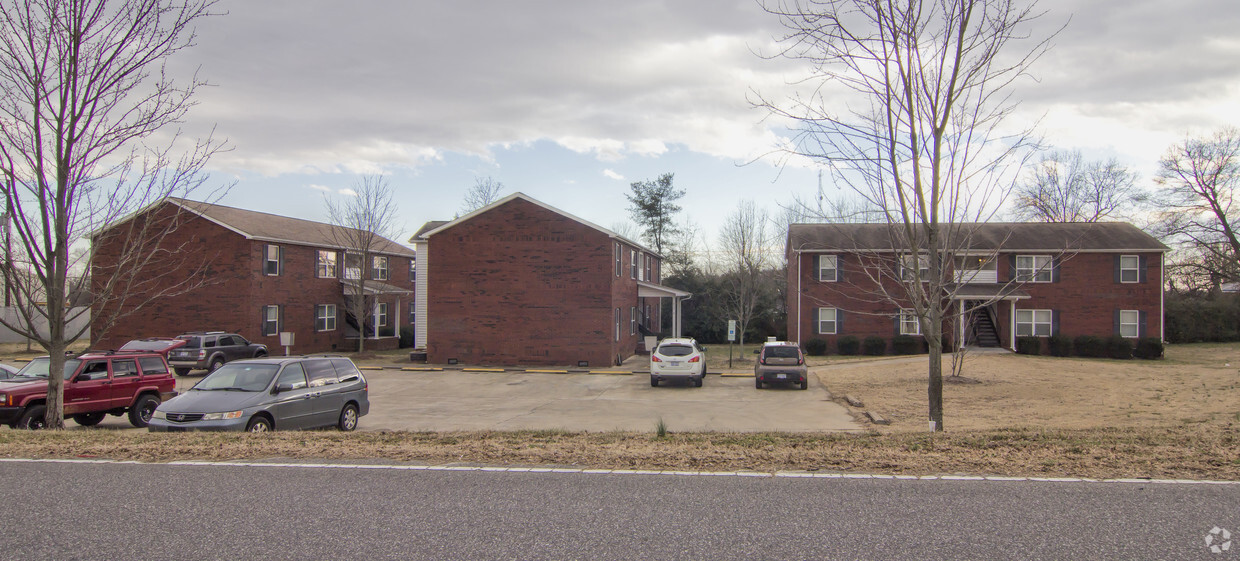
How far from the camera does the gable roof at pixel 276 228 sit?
1321 inches

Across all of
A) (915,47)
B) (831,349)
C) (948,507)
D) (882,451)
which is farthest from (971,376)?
(948,507)

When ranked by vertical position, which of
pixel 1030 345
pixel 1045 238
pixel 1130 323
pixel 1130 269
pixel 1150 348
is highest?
pixel 1045 238

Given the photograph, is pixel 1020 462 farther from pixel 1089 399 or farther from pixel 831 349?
pixel 831 349

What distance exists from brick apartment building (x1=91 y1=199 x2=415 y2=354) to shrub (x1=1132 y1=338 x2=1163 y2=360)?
35.9m

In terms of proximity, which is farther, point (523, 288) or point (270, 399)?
point (523, 288)

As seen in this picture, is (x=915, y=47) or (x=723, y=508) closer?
(x=723, y=508)

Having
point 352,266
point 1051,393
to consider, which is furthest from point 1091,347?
point 352,266

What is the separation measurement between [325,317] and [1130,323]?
3998 cm

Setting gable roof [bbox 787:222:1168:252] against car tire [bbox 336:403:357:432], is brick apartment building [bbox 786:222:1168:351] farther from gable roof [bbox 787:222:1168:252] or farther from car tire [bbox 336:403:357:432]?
car tire [bbox 336:403:357:432]

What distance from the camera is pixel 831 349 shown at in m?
36.8

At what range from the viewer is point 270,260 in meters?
34.7

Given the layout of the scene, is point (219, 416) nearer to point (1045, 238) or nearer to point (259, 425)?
point (259, 425)

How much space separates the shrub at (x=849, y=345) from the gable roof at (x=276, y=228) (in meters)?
24.5

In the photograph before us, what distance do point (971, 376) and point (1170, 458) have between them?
1740 centimetres
